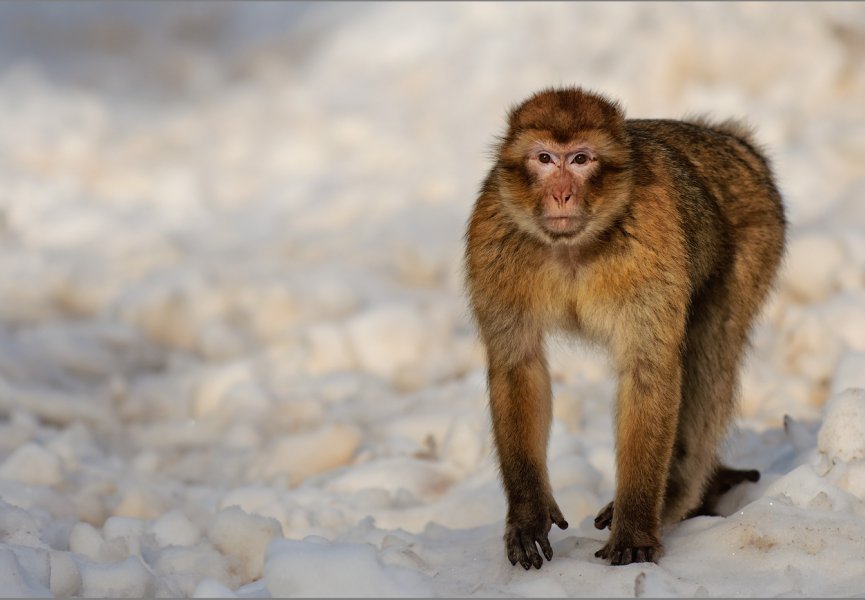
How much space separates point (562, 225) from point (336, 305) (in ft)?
12.4

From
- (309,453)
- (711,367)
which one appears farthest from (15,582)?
(309,453)

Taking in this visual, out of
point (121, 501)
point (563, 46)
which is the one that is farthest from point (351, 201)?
point (121, 501)

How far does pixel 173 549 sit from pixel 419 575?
50.1 inches

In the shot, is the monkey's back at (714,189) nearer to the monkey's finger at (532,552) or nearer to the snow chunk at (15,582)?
the monkey's finger at (532,552)

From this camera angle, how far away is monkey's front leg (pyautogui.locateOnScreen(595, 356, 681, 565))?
3828 millimetres

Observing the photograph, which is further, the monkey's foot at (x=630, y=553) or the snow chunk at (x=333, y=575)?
the monkey's foot at (x=630, y=553)

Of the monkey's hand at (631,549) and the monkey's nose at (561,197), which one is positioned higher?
the monkey's nose at (561,197)

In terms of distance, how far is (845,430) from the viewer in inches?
165

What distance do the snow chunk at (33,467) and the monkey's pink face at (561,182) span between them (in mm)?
2468

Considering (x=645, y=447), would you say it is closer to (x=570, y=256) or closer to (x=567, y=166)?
(x=570, y=256)

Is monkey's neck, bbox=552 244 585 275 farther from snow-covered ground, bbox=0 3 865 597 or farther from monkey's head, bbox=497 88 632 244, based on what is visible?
snow-covered ground, bbox=0 3 865 597

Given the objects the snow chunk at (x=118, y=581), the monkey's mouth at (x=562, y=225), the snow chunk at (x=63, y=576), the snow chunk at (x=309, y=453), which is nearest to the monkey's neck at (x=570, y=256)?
the monkey's mouth at (x=562, y=225)

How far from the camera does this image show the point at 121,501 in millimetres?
5141

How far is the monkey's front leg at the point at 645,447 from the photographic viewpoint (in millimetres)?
3828
